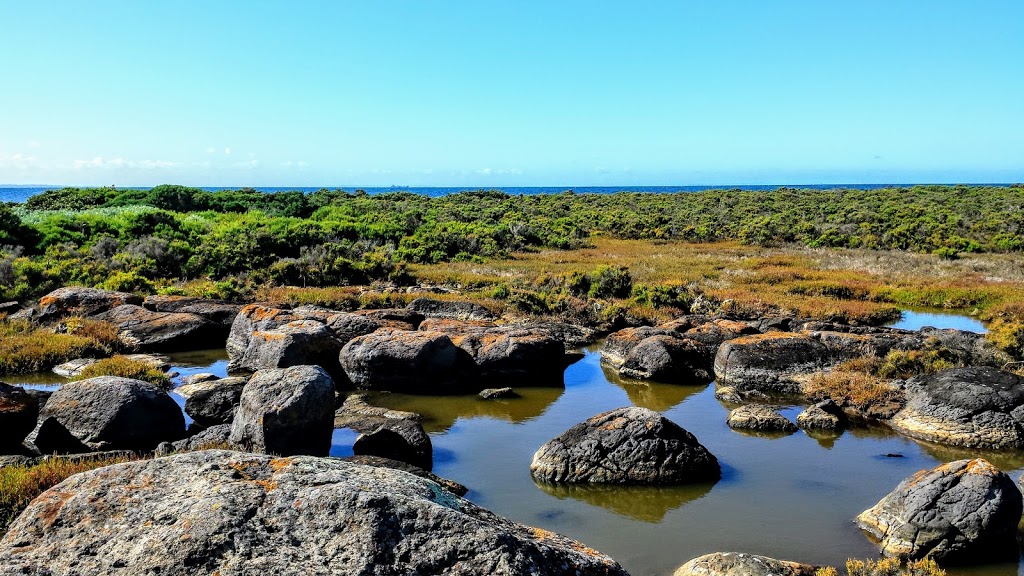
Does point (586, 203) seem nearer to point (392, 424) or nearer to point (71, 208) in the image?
point (71, 208)

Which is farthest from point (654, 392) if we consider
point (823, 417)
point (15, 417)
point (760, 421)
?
point (15, 417)

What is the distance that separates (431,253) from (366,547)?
40892 mm

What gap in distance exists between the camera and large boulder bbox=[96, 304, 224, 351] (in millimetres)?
23359

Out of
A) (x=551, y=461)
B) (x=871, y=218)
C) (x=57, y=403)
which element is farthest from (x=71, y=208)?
(x=871, y=218)

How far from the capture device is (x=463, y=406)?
1817 centimetres

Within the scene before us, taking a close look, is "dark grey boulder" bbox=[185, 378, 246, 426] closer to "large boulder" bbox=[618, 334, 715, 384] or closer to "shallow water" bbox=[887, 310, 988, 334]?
"large boulder" bbox=[618, 334, 715, 384]

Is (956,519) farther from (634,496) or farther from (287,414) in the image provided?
(287,414)

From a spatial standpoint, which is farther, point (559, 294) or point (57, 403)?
point (559, 294)

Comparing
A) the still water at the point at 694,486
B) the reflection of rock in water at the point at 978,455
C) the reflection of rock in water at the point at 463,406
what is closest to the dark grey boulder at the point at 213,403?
the still water at the point at 694,486

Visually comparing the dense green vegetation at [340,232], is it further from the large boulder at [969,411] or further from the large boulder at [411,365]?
the large boulder at [969,411]

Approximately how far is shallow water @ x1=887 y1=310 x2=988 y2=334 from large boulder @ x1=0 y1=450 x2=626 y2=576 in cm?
2593

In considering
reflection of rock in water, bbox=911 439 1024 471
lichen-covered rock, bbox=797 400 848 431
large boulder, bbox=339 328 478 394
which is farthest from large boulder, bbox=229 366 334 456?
reflection of rock in water, bbox=911 439 1024 471

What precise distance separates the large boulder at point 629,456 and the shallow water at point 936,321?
17.8 meters

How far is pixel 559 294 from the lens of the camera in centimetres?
3095
